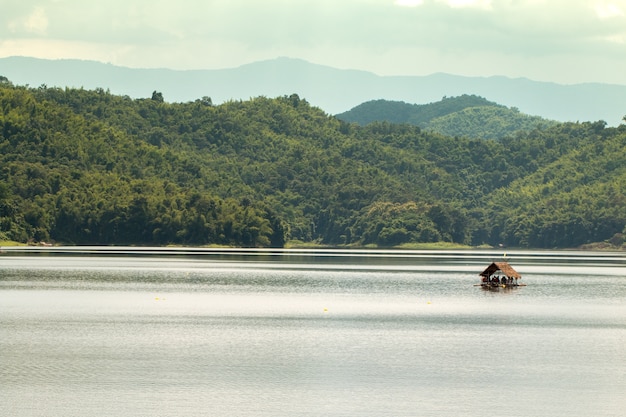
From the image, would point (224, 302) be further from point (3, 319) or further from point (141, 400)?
point (141, 400)

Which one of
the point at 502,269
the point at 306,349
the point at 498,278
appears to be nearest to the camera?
the point at 306,349

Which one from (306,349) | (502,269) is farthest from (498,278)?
(306,349)

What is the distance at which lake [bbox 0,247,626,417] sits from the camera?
40562 mm

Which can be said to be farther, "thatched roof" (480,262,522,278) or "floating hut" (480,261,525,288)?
"floating hut" (480,261,525,288)

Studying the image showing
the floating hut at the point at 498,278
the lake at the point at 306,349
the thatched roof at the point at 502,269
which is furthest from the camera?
the floating hut at the point at 498,278

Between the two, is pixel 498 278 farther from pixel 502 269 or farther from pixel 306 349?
pixel 306 349

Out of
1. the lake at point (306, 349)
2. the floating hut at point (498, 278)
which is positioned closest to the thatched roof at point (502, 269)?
the floating hut at point (498, 278)

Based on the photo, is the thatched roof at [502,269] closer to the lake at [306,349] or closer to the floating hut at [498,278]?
the floating hut at [498,278]

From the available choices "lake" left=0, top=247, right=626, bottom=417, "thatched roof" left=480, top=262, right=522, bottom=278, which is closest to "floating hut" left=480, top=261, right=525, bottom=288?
"thatched roof" left=480, top=262, right=522, bottom=278

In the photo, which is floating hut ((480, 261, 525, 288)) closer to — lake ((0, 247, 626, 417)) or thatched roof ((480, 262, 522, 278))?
thatched roof ((480, 262, 522, 278))

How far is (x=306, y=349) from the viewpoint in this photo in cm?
5469

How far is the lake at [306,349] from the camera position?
Result: 40.6 metres

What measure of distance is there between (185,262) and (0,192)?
4521cm

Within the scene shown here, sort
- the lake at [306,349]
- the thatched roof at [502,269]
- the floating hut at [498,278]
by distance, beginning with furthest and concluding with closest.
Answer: the floating hut at [498,278]
the thatched roof at [502,269]
the lake at [306,349]
